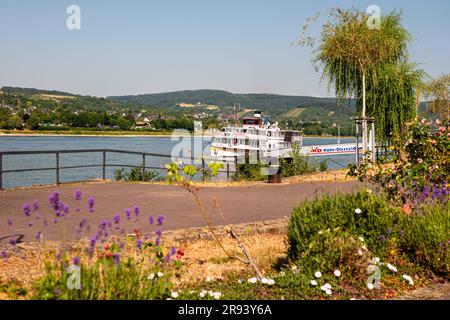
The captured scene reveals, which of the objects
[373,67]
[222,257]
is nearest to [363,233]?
[222,257]

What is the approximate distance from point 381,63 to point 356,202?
20.2m

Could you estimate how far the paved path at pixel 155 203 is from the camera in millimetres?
10198

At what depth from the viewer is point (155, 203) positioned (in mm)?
13344

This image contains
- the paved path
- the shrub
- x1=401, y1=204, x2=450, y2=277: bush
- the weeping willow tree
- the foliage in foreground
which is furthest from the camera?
the weeping willow tree

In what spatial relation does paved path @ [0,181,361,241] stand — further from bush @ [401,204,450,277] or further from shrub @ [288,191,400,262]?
bush @ [401,204,450,277]

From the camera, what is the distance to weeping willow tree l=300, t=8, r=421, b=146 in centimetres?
2303

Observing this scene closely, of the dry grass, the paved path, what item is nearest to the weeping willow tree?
the paved path

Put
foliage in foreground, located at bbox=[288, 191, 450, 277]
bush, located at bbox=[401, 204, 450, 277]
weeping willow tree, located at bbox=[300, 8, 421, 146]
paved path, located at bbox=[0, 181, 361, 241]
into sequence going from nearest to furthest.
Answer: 1. foliage in foreground, located at bbox=[288, 191, 450, 277]
2. bush, located at bbox=[401, 204, 450, 277]
3. paved path, located at bbox=[0, 181, 361, 241]
4. weeping willow tree, located at bbox=[300, 8, 421, 146]

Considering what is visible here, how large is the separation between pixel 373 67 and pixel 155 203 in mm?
14029

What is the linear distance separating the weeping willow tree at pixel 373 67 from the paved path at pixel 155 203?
6.81 meters

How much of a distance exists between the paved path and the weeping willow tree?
268 inches

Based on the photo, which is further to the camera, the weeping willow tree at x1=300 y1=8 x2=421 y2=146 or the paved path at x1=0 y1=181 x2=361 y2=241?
the weeping willow tree at x1=300 y1=8 x2=421 y2=146
